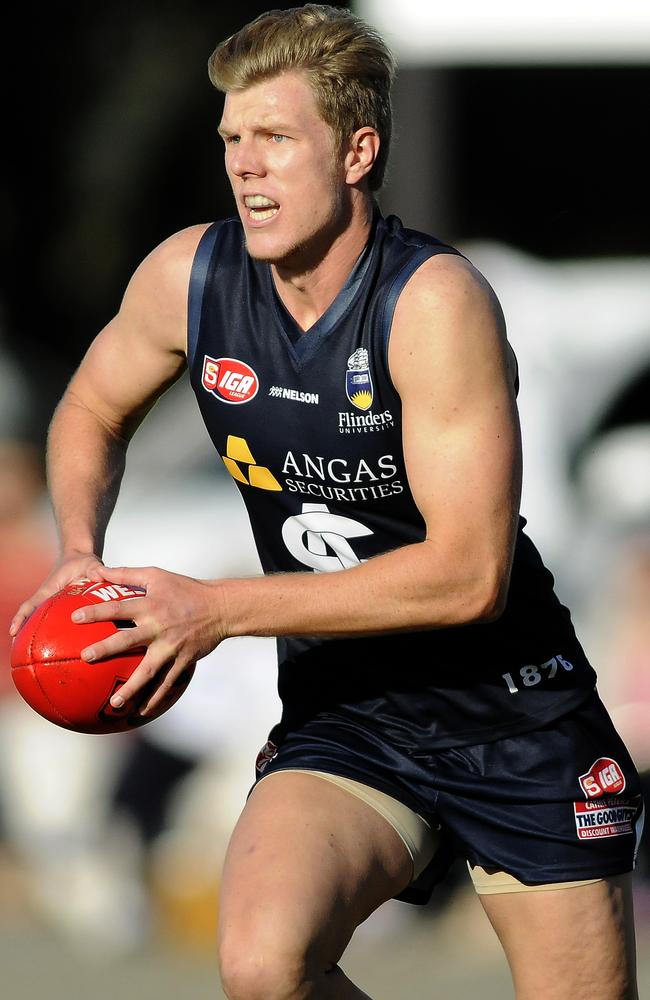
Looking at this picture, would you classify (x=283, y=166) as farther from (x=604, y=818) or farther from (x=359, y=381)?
(x=604, y=818)

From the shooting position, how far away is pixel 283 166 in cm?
317

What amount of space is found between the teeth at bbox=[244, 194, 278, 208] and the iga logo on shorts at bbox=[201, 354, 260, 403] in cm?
34

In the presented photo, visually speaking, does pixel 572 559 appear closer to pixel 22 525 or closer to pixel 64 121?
pixel 22 525

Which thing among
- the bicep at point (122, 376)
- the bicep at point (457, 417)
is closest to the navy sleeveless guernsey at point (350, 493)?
the bicep at point (457, 417)

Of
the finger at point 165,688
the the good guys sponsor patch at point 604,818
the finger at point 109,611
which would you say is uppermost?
the finger at point 109,611

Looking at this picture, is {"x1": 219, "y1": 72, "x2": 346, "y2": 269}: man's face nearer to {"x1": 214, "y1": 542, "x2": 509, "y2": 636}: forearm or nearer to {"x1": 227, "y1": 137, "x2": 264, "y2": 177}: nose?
{"x1": 227, "y1": 137, "x2": 264, "y2": 177}: nose

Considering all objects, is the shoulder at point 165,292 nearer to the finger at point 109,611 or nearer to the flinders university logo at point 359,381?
the flinders university logo at point 359,381

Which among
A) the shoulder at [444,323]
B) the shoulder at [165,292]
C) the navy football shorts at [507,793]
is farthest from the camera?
the shoulder at [165,292]

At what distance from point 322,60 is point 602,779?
1676 mm

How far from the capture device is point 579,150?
9.48 m

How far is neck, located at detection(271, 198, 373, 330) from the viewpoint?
10.7 ft

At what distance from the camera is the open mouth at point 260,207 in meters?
3.20

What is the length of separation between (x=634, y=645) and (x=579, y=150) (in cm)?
440

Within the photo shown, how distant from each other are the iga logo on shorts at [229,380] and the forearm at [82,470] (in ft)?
1.38
